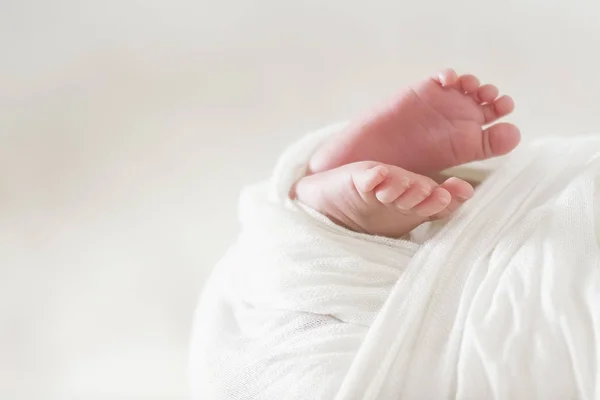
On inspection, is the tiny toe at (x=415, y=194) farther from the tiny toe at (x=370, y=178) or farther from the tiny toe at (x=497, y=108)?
the tiny toe at (x=497, y=108)

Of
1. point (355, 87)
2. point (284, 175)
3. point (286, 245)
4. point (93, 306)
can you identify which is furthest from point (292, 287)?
point (355, 87)

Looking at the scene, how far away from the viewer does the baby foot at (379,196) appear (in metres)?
0.56

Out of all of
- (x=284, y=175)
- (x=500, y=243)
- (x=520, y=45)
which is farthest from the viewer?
(x=520, y=45)

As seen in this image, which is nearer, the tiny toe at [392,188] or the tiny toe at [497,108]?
the tiny toe at [392,188]

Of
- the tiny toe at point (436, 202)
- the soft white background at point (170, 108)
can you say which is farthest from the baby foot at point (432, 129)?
the soft white background at point (170, 108)

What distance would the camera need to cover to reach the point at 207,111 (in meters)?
1.06

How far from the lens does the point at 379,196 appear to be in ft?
1.85

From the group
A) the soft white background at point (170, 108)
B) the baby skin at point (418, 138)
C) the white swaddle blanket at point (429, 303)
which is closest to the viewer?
the white swaddle blanket at point (429, 303)

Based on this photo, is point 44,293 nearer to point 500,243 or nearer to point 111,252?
point 111,252

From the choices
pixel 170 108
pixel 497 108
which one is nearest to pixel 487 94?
pixel 497 108

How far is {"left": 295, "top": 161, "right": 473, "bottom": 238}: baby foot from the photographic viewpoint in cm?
56

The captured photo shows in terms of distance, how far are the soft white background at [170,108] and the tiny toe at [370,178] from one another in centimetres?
34

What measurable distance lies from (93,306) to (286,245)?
1.16 feet

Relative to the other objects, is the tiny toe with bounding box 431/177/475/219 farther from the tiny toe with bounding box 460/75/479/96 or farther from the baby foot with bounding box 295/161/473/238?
the tiny toe with bounding box 460/75/479/96
